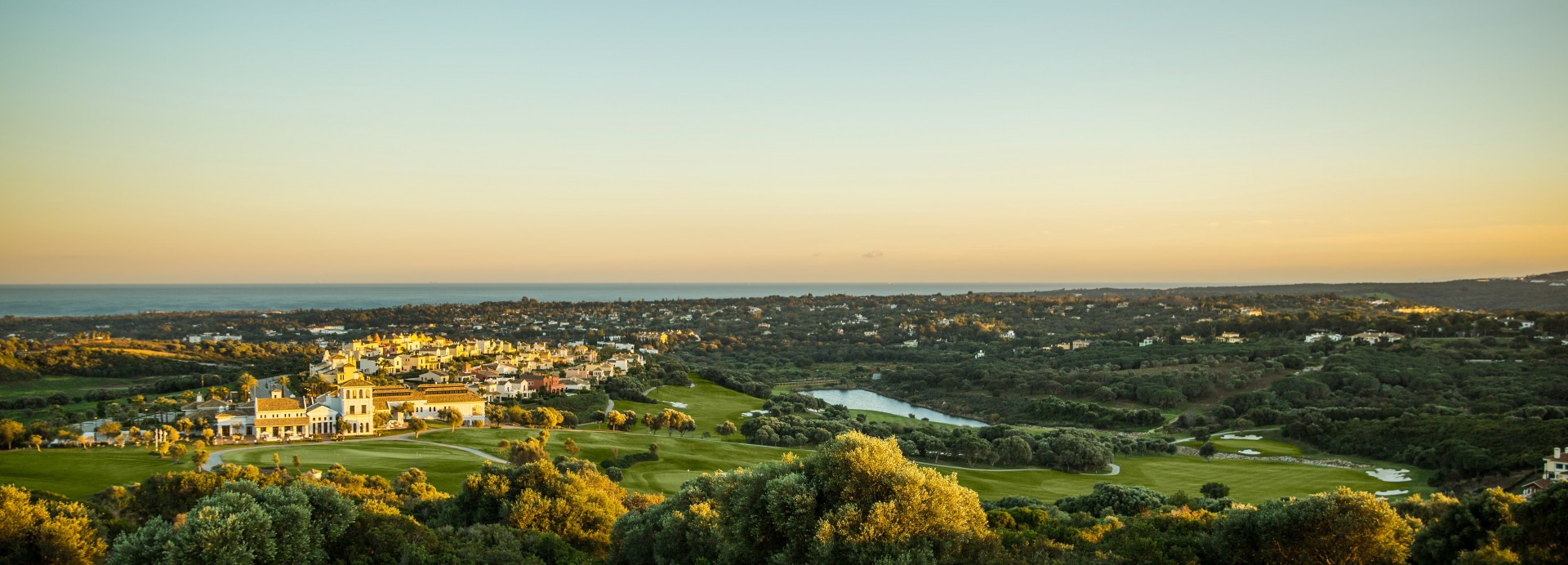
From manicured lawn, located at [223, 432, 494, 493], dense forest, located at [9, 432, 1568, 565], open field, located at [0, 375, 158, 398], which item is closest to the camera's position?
dense forest, located at [9, 432, 1568, 565]

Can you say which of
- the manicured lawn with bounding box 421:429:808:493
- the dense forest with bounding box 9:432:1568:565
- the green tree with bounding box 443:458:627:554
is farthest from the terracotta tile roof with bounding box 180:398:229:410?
the green tree with bounding box 443:458:627:554

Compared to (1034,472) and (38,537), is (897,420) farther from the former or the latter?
(38,537)

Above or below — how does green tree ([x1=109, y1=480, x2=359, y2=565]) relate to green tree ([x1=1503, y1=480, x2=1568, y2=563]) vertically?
below

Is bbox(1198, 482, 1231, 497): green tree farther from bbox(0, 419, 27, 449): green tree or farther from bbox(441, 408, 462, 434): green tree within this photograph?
bbox(0, 419, 27, 449): green tree

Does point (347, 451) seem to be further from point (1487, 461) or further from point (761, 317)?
point (761, 317)

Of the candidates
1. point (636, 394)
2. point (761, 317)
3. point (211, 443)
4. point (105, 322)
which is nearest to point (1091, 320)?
point (761, 317)
